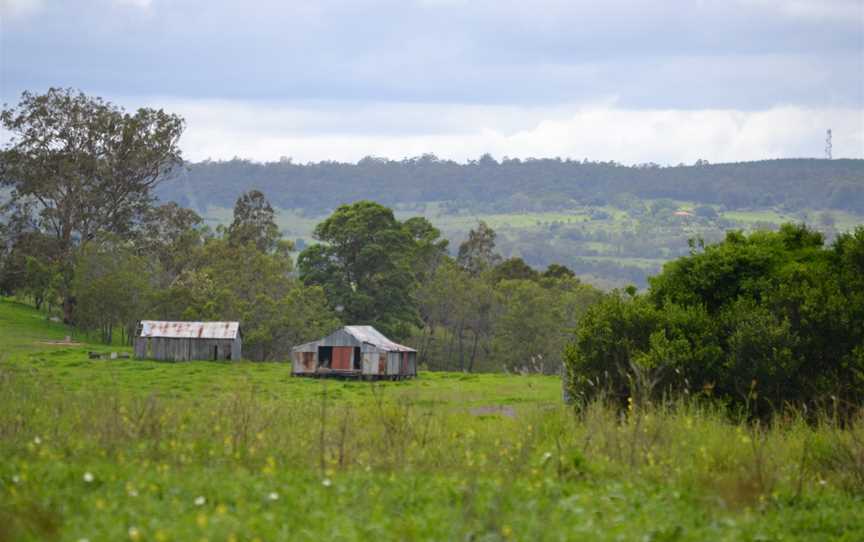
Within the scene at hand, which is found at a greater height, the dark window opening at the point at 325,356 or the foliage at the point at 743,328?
the foliage at the point at 743,328

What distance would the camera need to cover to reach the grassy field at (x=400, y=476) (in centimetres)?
942

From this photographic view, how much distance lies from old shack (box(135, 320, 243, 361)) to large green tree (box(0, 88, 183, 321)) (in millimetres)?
16414

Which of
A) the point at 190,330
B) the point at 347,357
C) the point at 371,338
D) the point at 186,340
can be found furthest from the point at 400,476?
the point at 190,330

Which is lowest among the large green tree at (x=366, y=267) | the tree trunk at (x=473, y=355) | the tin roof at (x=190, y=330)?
the tree trunk at (x=473, y=355)

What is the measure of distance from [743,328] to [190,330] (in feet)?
128

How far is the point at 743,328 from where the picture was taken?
84.0 ft

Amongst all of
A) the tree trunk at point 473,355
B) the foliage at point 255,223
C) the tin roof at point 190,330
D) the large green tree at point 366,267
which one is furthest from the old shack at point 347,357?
the foliage at point 255,223

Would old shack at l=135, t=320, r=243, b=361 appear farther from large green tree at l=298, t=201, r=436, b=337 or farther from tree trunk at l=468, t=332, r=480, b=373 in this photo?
tree trunk at l=468, t=332, r=480, b=373

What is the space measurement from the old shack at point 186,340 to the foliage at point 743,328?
33928mm

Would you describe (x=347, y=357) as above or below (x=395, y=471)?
below

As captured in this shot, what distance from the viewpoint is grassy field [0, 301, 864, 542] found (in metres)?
9.42

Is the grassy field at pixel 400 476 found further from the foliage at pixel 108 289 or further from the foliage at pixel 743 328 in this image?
the foliage at pixel 108 289

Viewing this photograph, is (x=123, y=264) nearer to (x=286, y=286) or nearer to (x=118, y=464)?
(x=286, y=286)

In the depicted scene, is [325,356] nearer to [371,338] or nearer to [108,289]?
[371,338]
